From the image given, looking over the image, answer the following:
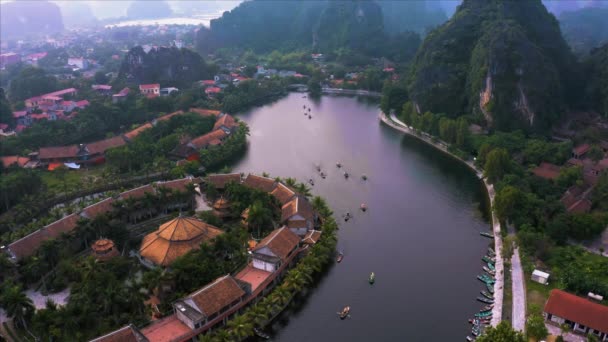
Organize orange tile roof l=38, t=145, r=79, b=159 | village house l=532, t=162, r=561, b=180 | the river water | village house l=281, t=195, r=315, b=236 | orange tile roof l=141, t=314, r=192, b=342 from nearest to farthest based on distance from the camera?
orange tile roof l=141, t=314, r=192, b=342
the river water
village house l=281, t=195, r=315, b=236
village house l=532, t=162, r=561, b=180
orange tile roof l=38, t=145, r=79, b=159

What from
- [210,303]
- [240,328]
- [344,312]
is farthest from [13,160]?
[344,312]

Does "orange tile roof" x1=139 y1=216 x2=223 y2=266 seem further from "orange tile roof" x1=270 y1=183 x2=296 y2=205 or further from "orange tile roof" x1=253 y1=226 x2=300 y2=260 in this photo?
"orange tile roof" x1=270 y1=183 x2=296 y2=205

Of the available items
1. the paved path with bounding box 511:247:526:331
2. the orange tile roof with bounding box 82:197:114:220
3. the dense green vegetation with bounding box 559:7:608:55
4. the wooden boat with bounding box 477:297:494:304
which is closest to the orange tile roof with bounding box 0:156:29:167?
the orange tile roof with bounding box 82:197:114:220

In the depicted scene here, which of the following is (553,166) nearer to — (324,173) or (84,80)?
(324,173)

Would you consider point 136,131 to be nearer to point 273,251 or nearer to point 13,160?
point 13,160

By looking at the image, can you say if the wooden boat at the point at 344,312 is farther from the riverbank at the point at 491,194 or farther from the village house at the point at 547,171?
the village house at the point at 547,171

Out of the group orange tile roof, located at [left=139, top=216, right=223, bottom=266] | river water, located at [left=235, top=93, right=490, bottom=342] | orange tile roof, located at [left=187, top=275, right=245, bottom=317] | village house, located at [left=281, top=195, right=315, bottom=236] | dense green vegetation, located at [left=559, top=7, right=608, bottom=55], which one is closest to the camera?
orange tile roof, located at [left=187, top=275, right=245, bottom=317]
